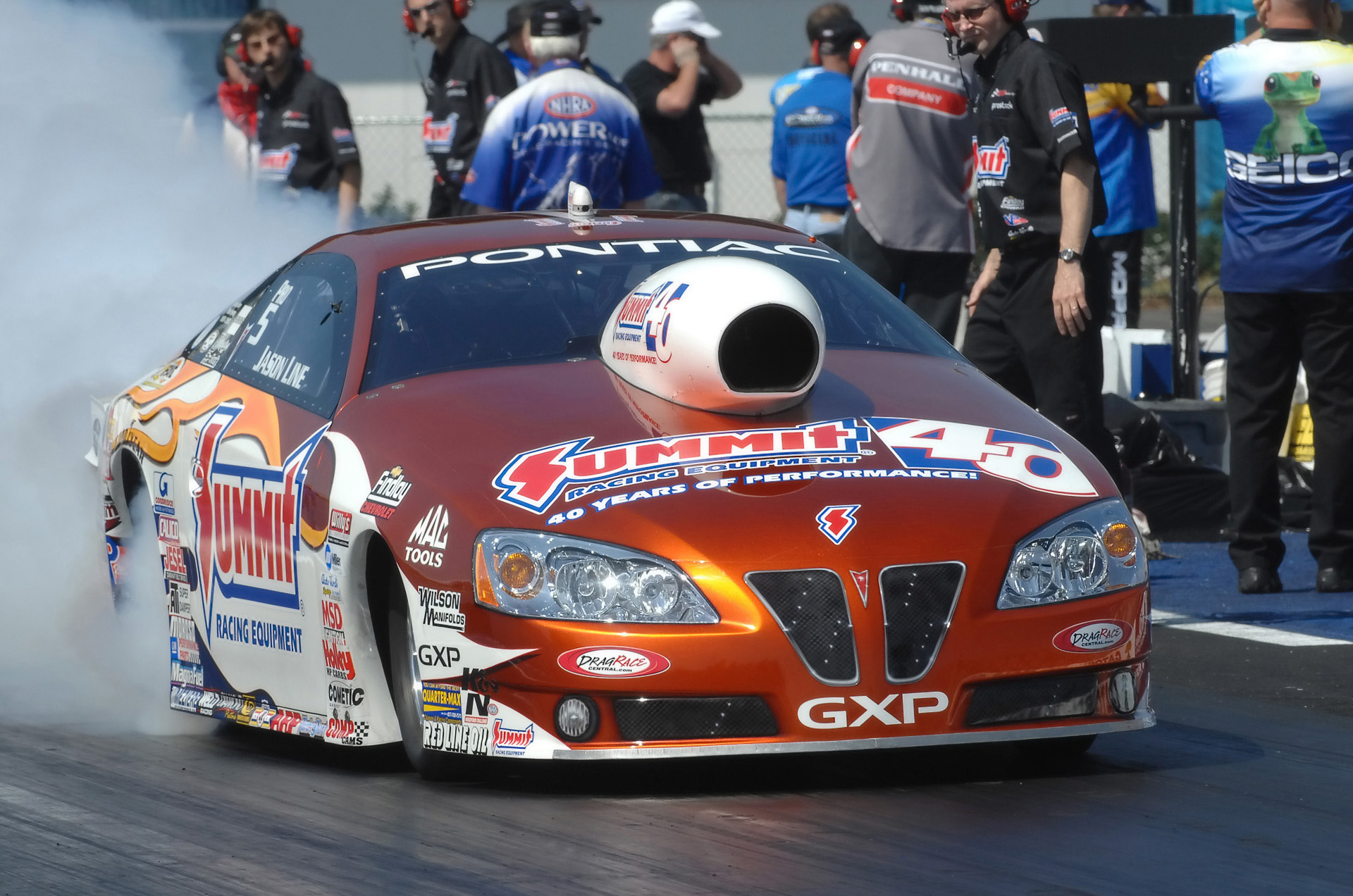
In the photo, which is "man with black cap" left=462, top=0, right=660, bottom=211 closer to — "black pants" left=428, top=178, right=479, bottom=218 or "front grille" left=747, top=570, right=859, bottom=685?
"black pants" left=428, top=178, right=479, bottom=218

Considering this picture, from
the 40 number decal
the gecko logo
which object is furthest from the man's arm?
the gecko logo

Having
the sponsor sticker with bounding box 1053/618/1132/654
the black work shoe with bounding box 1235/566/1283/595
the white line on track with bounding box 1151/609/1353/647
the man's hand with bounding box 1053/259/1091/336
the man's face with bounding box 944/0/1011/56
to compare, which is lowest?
the black work shoe with bounding box 1235/566/1283/595

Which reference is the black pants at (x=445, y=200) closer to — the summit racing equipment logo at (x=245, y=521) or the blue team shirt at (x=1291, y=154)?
the blue team shirt at (x=1291, y=154)

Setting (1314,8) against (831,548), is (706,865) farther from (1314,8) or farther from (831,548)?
(1314,8)

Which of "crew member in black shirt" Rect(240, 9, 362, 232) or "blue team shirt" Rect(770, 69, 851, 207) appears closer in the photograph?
"crew member in black shirt" Rect(240, 9, 362, 232)

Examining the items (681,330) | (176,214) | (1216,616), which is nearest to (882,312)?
(681,330)

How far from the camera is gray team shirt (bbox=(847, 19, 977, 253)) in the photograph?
9406 mm

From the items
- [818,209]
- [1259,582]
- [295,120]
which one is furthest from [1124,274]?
[295,120]

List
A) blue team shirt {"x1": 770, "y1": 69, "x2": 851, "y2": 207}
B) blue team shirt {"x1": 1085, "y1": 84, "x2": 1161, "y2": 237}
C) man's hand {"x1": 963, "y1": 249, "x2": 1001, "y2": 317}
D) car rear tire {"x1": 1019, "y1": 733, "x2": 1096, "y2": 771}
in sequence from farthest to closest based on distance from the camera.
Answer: blue team shirt {"x1": 770, "y1": 69, "x2": 851, "y2": 207} < blue team shirt {"x1": 1085, "y1": 84, "x2": 1161, "y2": 237} < man's hand {"x1": 963, "y1": 249, "x2": 1001, "y2": 317} < car rear tire {"x1": 1019, "y1": 733, "x2": 1096, "y2": 771}

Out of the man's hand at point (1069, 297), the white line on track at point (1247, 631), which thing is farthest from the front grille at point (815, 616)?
the white line on track at point (1247, 631)

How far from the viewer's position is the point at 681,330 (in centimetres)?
545

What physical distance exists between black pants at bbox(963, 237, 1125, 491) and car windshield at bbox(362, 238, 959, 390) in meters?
1.44

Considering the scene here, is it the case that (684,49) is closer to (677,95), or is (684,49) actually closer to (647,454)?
(677,95)

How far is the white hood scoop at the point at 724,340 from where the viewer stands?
17.7 ft
